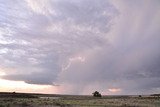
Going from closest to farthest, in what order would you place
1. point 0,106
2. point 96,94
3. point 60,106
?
1. point 0,106
2. point 60,106
3. point 96,94

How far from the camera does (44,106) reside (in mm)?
66750

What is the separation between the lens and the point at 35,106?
220 ft

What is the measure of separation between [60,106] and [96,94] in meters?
86.1

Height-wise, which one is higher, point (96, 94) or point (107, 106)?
point (96, 94)

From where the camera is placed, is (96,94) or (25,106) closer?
(25,106)

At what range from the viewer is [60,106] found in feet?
220

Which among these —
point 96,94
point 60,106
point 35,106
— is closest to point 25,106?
point 35,106

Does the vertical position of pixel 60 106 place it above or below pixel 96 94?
below

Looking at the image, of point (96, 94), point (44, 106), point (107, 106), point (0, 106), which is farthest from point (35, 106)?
point (96, 94)

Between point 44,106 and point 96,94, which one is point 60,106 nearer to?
point 44,106

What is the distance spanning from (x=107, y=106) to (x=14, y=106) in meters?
22.0

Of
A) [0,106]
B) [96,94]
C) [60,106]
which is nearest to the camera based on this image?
[0,106]

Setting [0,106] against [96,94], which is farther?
[96,94]

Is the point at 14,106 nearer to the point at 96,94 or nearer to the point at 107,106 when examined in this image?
the point at 107,106
